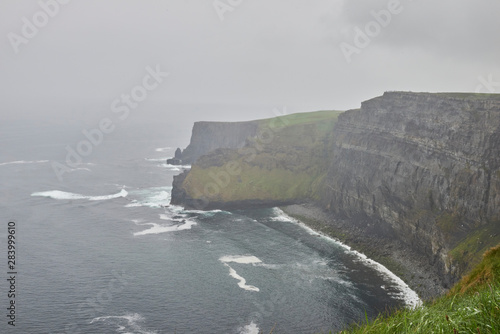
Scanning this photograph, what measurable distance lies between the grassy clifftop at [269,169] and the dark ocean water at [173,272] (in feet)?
29.3

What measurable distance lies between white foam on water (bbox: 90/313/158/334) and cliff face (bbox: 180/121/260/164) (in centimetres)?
11582

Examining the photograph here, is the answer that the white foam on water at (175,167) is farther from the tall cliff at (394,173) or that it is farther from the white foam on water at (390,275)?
the white foam on water at (390,275)

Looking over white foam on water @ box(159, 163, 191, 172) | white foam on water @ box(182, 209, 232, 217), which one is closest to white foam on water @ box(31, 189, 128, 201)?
white foam on water @ box(182, 209, 232, 217)

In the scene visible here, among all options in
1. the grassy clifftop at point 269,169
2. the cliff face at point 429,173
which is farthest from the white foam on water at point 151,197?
the cliff face at point 429,173

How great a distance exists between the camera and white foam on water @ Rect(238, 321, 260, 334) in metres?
57.5

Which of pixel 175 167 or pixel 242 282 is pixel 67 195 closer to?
pixel 175 167

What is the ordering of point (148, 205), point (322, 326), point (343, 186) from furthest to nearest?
point (148, 205)
point (343, 186)
point (322, 326)

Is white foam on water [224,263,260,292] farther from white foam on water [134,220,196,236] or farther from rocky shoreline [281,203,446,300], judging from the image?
white foam on water [134,220,196,236]

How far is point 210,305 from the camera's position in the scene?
65.2m

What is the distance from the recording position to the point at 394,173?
9794 centimetres

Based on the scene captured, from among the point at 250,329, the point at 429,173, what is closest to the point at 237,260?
the point at 250,329

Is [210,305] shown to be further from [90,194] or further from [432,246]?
[90,194]

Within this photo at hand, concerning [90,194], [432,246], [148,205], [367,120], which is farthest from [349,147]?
[90,194]

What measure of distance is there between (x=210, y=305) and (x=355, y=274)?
28.2 m
